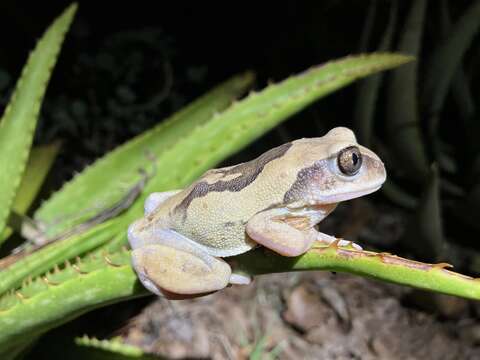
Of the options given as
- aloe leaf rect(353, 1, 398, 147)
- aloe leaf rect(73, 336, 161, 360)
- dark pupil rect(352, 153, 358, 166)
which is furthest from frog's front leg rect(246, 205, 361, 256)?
aloe leaf rect(353, 1, 398, 147)

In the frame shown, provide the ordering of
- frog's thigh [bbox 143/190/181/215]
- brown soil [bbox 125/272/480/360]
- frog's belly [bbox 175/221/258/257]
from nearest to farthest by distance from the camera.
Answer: frog's belly [bbox 175/221/258/257] < frog's thigh [bbox 143/190/181/215] < brown soil [bbox 125/272/480/360]

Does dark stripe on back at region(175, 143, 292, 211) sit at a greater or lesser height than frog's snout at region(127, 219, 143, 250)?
greater

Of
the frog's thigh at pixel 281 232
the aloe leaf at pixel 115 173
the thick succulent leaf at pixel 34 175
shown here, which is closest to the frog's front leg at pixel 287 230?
the frog's thigh at pixel 281 232

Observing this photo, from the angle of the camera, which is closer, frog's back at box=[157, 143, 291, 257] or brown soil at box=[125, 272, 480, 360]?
frog's back at box=[157, 143, 291, 257]

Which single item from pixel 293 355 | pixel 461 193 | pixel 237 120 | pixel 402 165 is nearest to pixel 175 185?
pixel 237 120

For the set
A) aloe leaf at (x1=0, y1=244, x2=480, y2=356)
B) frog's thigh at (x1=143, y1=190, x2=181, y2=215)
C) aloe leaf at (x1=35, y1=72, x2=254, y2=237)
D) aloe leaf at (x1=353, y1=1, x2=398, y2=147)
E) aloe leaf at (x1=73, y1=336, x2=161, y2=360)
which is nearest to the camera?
aloe leaf at (x1=0, y1=244, x2=480, y2=356)

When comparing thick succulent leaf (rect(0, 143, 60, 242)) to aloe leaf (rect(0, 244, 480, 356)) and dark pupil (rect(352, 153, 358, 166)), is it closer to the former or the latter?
aloe leaf (rect(0, 244, 480, 356))

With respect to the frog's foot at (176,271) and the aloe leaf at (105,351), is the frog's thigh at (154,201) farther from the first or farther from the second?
the aloe leaf at (105,351)

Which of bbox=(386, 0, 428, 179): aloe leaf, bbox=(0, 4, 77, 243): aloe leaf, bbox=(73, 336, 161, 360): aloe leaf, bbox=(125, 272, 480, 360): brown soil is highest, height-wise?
bbox=(0, 4, 77, 243): aloe leaf

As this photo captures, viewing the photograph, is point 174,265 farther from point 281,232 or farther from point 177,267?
point 281,232
